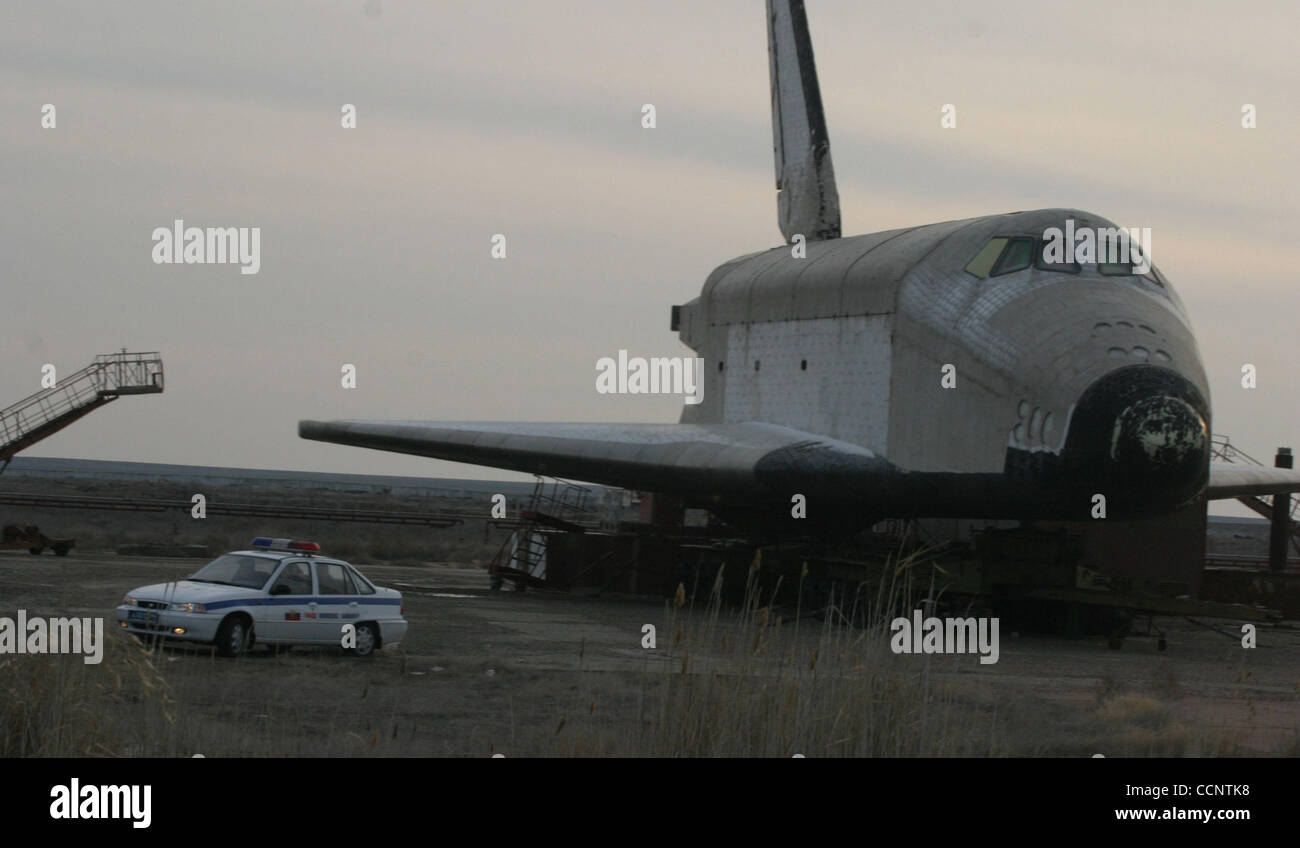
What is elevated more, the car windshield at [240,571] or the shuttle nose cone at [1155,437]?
the shuttle nose cone at [1155,437]

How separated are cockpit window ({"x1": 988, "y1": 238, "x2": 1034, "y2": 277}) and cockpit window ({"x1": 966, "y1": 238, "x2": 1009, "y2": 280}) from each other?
2.1 inches

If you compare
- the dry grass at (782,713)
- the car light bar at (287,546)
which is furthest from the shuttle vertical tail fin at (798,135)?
the dry grass at (782,713)

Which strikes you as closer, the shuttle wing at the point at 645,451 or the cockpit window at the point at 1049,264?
the cockpit window at the point at 1049,264

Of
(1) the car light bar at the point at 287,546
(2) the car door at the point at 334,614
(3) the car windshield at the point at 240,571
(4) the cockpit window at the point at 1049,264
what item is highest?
(4) the cockpit window at the point at 1049,264

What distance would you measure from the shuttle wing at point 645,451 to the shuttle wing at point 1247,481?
17.2 feet

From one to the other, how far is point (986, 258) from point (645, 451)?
411 centimetres

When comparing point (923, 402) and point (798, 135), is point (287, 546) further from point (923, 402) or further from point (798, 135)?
point (798, 135)

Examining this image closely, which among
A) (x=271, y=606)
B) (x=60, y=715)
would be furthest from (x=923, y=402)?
(x=60, y=715)

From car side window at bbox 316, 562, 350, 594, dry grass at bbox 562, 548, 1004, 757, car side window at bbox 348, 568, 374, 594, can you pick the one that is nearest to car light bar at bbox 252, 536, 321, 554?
car side window at bbox 316, 562, 350, 594

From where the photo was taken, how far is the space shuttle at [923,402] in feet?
45.5

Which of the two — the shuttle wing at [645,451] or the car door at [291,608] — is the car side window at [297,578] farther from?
the shuttle wing at [645,451]
